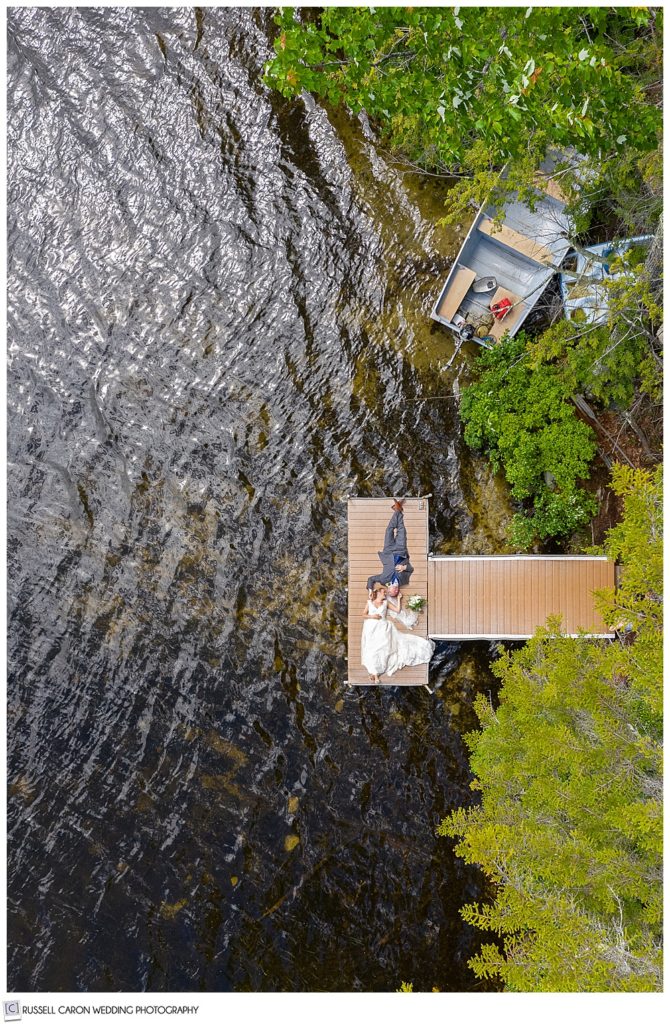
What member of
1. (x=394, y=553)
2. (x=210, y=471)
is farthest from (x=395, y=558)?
(x=210, y=471)

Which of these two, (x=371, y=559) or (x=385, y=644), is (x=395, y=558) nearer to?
(x=371, y=559)

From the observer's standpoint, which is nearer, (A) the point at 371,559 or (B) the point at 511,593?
(B) the point at 511,593

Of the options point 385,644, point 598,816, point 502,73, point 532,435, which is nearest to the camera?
point 502,73

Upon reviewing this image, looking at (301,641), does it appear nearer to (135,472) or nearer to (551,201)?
(135,472)

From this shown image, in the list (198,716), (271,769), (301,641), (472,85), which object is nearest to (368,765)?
(271,769)

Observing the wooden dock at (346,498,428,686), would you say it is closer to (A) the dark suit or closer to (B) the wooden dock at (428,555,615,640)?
(A) the dark suit

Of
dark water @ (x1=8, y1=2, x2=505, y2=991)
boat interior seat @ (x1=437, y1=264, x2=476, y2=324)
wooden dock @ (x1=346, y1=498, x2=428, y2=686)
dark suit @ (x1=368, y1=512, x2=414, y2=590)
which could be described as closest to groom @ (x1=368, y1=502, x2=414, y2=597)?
dark suit @ (x1=368, y1=512, x2=414, y2=590)

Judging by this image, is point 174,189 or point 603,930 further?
point 174,189
